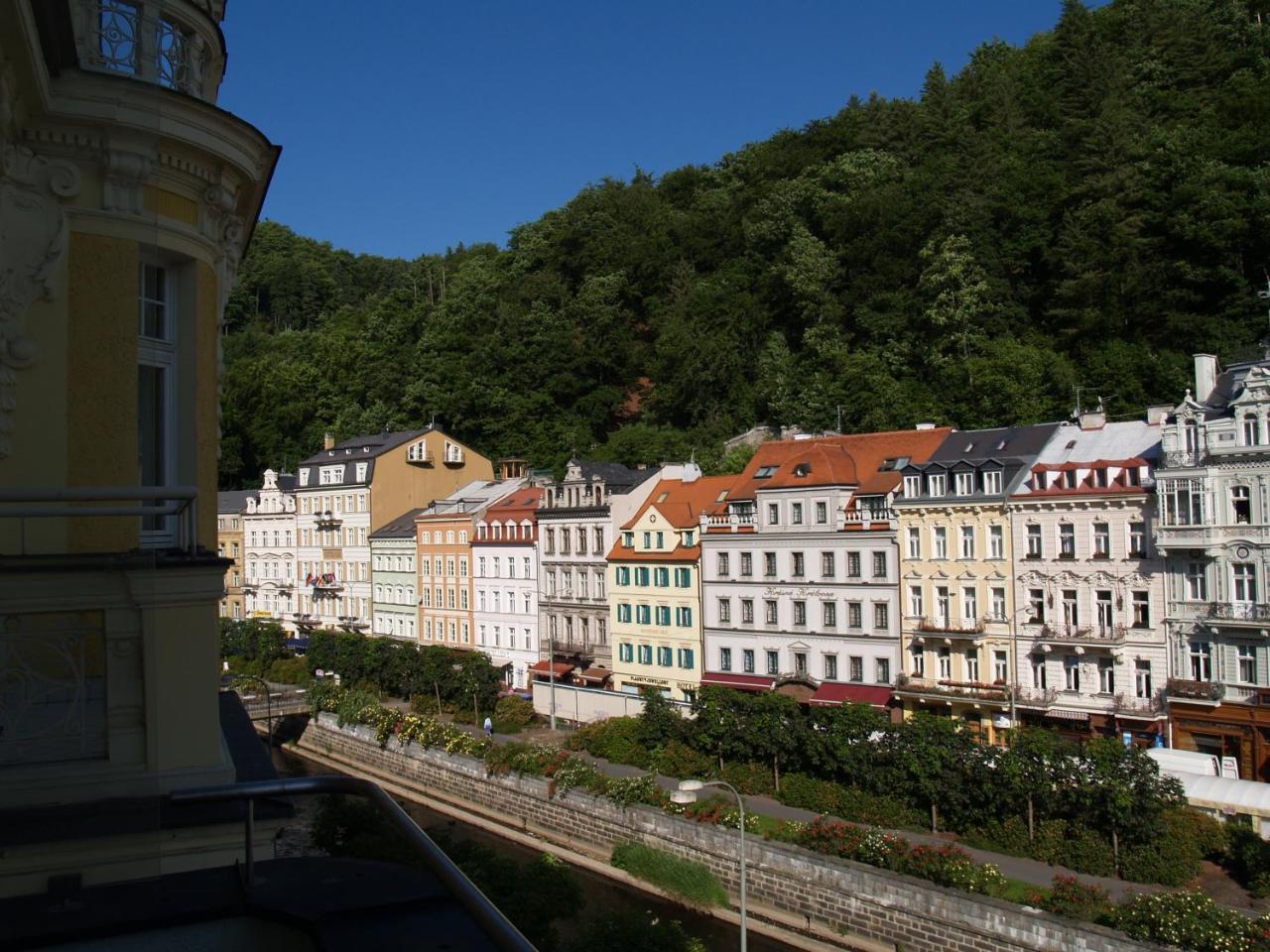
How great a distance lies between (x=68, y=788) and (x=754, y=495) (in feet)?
106

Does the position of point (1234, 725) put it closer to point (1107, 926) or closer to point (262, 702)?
point (1107, 926)

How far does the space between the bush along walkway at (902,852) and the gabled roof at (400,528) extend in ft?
56.4

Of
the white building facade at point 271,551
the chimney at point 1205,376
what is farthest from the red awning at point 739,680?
the white building facade at point 271,551

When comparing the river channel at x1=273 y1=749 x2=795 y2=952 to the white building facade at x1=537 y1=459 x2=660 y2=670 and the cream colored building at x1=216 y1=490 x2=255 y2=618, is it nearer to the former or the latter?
the white building facade at x1=537 y1=459 x2=660 y2=670

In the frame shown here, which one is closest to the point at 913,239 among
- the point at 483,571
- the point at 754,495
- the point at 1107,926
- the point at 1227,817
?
the point at 754,495

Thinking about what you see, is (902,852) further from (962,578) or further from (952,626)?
(962,578)

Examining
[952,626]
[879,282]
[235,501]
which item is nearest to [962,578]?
[952,626]

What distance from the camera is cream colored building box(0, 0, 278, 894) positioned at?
18.3 feet

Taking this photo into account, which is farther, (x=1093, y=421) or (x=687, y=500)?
(x=687, y=500)

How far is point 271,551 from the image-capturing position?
209 feet

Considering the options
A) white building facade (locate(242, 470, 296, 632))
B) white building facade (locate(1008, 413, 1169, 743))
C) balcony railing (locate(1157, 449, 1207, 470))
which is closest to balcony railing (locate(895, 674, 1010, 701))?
white building facade (locate(1008, 413, 1169, 743))

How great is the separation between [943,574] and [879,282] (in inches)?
967

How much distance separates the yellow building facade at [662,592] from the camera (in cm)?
3888

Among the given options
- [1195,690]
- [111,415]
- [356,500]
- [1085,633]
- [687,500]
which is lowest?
[1195,690]
